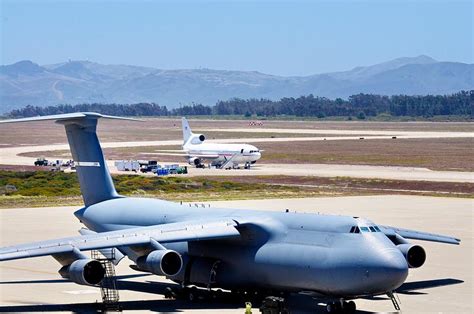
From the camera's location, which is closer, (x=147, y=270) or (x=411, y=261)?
(x=147, y=270)

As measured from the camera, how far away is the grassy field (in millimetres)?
74125

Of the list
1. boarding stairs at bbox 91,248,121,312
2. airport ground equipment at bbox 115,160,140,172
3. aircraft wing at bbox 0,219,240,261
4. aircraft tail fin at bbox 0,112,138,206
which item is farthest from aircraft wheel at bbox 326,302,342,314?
airport ground equipment at bbox 115,160,140,172

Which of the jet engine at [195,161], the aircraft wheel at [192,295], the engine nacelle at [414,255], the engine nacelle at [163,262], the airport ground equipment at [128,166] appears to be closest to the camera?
the engine nacelle at [163,262]

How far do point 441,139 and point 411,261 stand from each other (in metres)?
150

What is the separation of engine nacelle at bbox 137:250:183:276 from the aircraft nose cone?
6242mm

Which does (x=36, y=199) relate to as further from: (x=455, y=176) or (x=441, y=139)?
(x=441, y=139)

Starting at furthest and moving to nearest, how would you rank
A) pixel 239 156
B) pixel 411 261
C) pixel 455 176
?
1. pixel 239 156
2. pixel 455 176
3. pixel 411 261

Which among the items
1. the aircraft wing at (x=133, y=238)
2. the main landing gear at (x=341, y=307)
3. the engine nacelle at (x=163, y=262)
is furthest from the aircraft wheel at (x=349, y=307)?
the engine nacelle at (x=163, y=262)

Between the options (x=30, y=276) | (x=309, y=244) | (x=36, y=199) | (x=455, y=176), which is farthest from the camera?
(x=455, y=176)

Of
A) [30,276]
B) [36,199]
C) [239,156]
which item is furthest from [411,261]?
[239,156]

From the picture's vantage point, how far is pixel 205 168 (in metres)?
118

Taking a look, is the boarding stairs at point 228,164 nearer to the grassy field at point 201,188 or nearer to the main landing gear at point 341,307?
the grassy field at point 201,188

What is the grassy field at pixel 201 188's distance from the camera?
74.1 m

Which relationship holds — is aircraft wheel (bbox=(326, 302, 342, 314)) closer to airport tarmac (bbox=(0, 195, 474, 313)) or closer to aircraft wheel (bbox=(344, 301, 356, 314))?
aircraft wheel (bbox=(344, 301, 356, 314))
